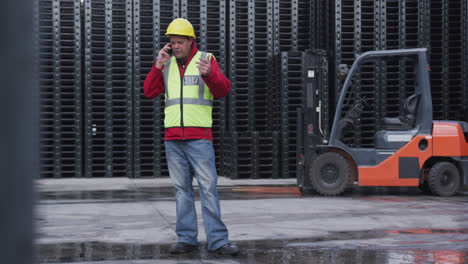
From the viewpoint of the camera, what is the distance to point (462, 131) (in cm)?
891

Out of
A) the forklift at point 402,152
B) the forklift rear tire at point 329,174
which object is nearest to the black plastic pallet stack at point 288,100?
the forklift at point 402,152

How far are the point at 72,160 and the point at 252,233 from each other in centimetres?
794

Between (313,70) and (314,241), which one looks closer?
(314,241)

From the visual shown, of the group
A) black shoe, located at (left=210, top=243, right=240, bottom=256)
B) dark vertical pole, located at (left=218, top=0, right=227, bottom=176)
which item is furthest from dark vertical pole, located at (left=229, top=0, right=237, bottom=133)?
black shoe, located at (left=210, top=243, right=240, bottom=256)

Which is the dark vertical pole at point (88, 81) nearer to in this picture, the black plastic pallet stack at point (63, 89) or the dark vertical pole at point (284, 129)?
the black plastic pallet stack at point (63, 89)

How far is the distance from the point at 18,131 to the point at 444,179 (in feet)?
29.3

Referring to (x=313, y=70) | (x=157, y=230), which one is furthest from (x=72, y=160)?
(x=157, y=230)

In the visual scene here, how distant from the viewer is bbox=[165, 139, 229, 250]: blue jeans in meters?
4.27

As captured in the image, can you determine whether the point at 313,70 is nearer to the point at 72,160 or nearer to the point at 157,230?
the point at 157,230

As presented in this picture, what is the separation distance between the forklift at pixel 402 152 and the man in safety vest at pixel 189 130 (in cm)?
458

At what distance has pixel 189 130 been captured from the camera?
169 inches

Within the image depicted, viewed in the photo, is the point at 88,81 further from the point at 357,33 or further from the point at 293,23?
the point at 357,33

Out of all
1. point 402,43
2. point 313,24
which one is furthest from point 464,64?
point 313,24

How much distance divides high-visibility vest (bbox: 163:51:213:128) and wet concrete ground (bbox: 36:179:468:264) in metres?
1.02
